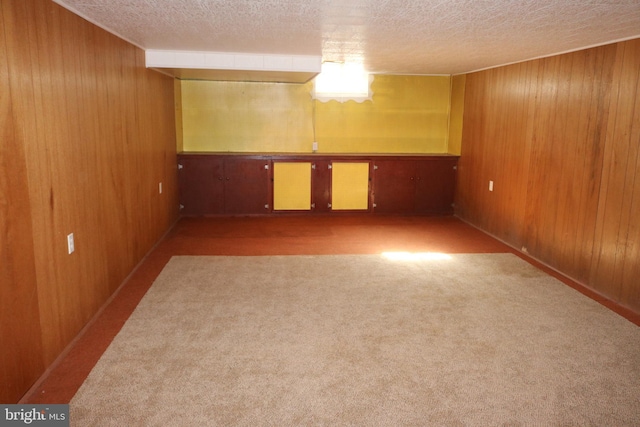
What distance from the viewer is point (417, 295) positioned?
3.87 meters

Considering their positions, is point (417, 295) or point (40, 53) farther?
point (417, 295)

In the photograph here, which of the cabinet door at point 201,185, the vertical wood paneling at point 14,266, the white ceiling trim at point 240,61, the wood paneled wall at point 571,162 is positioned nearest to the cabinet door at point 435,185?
the wood paneled wall at point 571,162

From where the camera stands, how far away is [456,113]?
700 cm

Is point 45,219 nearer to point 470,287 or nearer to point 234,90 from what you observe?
point 470,287

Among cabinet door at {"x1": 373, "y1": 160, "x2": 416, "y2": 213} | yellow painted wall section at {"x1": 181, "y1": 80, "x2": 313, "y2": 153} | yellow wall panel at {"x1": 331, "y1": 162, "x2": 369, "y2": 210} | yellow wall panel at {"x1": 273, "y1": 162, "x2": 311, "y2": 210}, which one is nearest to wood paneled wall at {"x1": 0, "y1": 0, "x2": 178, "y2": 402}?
yellow painted wall section at {"x1": 181, "y1": 80, "x2": 313, "y2": 153}

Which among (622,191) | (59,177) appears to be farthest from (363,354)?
(622,191)

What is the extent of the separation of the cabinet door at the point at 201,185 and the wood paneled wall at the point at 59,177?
2.11m

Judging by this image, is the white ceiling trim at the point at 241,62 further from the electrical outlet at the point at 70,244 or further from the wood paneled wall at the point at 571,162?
the electrical outlet at the point at 70,244

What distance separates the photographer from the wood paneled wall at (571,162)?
3.68m

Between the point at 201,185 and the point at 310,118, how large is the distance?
189cm

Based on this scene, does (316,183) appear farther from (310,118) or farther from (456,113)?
(456,113)

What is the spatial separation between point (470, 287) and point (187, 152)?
4431 mm

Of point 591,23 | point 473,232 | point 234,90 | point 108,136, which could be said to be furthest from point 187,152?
point 591,23

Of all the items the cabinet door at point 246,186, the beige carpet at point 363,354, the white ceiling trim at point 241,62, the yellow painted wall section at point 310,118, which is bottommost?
the beige carpet at point 363,354
